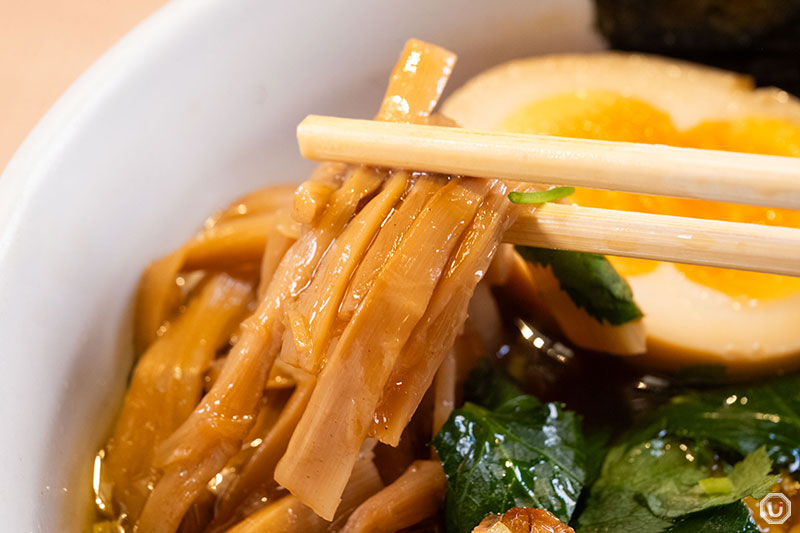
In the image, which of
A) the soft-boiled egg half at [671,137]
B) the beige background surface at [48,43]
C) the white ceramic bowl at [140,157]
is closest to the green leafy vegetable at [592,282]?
the soft-boiled egg half at [671,137]

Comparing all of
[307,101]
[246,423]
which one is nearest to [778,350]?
[246,423]

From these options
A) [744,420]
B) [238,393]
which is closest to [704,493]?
[744,420]

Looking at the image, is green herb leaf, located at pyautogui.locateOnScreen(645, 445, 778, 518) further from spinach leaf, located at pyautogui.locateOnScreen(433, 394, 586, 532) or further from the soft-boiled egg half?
the soft-boiled egg half

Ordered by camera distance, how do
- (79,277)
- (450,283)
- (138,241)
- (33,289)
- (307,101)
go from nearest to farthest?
1. (450,283)
2. (33,289)
3. (79,277)
4. (138,241)
5. (307,101)

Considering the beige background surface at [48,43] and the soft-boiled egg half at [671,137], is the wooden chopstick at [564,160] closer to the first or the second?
the soft-boiled egg half at [671,137]

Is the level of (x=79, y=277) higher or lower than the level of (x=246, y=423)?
higher

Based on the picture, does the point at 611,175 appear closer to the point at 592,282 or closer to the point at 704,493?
the point at 592,282

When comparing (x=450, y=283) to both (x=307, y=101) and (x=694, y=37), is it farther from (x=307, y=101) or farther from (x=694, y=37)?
(x=694, y=37)
